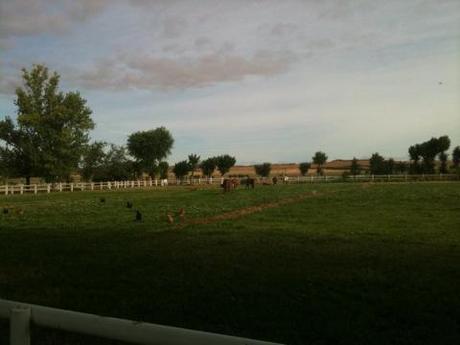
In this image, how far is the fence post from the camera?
3193mm

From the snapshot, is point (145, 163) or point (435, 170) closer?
point (435, 170)

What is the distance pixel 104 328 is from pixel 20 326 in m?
0.64

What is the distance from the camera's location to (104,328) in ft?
9.78

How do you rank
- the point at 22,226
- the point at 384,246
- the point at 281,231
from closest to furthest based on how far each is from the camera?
the point at 384,246 < the point at 281,231 < the point at 22,226

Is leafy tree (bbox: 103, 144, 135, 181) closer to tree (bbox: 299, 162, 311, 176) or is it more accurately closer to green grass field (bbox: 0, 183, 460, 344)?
tree (bbox: 299, 162, 311, 176)

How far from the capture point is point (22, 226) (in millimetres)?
16531

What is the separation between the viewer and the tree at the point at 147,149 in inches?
4190

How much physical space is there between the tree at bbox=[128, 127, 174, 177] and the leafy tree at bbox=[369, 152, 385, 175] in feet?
149

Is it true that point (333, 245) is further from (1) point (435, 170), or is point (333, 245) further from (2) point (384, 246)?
(1) point (435, 170)

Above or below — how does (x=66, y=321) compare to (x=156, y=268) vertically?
above

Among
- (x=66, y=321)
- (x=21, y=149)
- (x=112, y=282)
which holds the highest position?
(x=21, y=149)

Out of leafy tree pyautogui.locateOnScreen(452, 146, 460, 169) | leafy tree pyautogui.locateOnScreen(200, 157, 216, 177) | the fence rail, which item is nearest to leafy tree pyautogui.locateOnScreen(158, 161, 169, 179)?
leafy tree pyautogui.locateOnScreen(200, 157, 216, 177)

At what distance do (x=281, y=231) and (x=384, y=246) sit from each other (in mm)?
3569

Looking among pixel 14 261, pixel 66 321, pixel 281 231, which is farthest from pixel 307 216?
pixel 66 321
